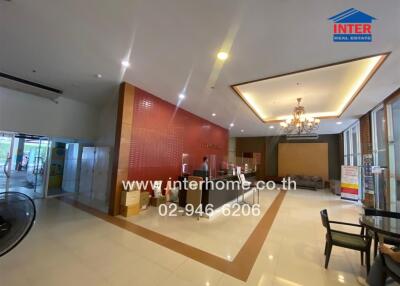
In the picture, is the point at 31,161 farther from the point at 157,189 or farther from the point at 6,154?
the point at 157,189

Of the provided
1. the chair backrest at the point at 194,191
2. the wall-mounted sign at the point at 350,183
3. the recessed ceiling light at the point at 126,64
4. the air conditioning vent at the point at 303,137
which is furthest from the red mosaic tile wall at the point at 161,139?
the air conditioning vent at the point at 303,137

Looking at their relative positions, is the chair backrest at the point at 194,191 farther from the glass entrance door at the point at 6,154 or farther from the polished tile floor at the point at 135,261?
the glass entrance door at the point at 6,154

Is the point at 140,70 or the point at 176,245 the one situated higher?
the point at 140,70

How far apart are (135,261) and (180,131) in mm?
4844

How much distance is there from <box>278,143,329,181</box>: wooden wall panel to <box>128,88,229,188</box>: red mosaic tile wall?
6.87 m

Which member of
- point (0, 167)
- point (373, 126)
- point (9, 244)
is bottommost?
point (9, 244)

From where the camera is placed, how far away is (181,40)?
2.84 meters

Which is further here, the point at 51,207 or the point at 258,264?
the point at 51,207

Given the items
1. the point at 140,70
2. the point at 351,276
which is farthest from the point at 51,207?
the point at 351,276

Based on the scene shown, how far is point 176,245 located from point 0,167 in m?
5.93

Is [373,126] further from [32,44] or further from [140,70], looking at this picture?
[32,44]

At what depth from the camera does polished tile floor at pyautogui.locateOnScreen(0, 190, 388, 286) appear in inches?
84.3

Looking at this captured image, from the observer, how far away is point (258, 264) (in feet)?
8.27

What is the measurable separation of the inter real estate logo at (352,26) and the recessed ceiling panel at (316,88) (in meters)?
0.73
